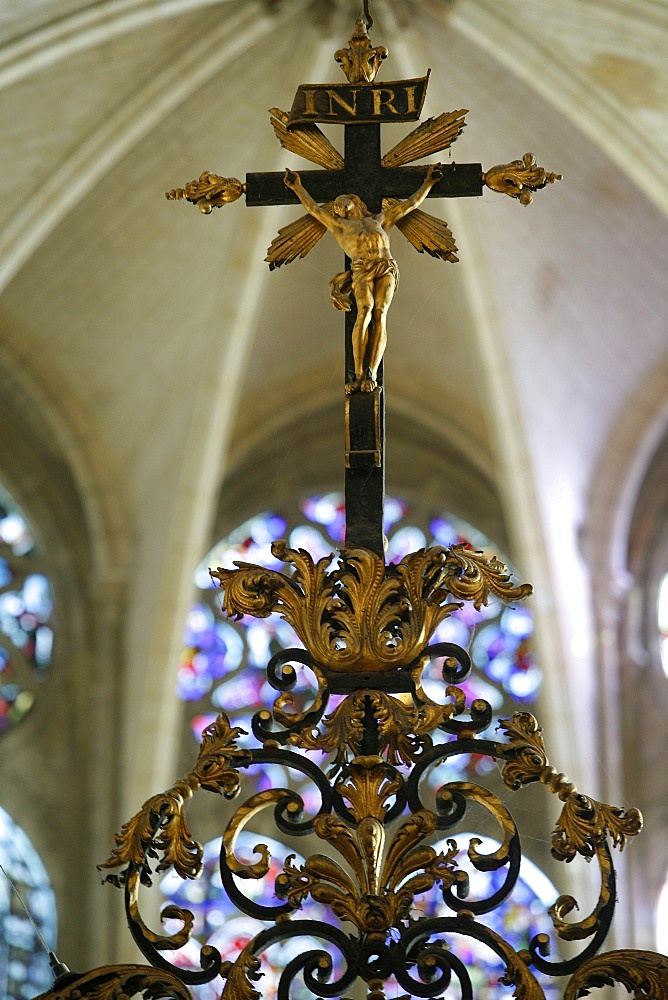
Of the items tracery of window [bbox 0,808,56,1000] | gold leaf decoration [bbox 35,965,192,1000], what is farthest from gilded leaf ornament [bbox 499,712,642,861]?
tracery of window [bbox 0,808,56,1000]

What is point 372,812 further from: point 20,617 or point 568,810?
point 20,617

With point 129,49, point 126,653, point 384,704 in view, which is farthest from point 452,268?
point 384,704

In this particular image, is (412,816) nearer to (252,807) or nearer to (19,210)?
(252,807)

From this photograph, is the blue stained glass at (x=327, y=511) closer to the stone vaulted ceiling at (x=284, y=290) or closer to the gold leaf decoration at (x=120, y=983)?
the stone vaulted ceiling at (x=284, y=290)

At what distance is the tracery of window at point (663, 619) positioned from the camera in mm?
12039

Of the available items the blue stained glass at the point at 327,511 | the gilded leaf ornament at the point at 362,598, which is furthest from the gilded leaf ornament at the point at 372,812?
the blue stained glass at the point at 327,511

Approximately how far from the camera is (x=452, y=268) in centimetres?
1205

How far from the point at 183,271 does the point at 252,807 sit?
9034mm

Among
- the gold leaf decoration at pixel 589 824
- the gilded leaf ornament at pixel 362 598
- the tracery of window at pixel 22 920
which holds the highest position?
the tracery of window at pixel 22 920

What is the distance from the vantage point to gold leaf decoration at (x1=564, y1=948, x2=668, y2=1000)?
3172 millimetres

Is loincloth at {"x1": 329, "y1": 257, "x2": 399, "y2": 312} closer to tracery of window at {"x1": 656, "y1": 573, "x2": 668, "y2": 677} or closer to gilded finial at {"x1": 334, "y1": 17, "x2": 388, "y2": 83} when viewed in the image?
gilded finial at {"x1": 334, "y1": 17, "x2": 388, "y2": 83}

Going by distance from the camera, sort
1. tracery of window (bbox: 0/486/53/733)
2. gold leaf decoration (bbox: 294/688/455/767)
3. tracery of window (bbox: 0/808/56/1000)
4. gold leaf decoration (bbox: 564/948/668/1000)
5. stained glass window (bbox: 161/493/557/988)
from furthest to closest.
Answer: tracery of window (bbox: 0/486/53/733) < stained glass window (bbox: 161/493/557/988) < tracery of window (bbox: 0/808/56/1000) < gold leaf decoration (bbox: 294/688/455/767) < gold leaf decoration (bbox: 564/948/668/1000)

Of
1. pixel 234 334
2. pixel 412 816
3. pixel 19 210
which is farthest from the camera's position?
pixel 234 334

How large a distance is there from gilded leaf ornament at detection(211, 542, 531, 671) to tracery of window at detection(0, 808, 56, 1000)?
7.03 meters
